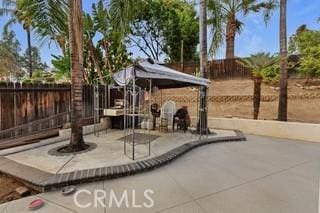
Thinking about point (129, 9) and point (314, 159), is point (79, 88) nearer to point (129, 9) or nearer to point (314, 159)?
point (129, 9)

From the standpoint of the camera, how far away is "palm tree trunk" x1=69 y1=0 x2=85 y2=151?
577 centimetres

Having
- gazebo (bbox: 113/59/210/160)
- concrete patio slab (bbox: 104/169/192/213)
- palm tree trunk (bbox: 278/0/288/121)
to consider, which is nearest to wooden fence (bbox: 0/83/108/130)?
gazebo (bbox: 113/59/210/160)

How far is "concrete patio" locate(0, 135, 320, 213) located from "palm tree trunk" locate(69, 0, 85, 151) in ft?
7.16

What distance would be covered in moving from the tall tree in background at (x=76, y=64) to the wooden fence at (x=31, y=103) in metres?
2.10

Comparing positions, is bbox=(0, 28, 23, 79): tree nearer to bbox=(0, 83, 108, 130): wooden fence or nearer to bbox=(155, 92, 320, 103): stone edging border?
bbox=(155, 92, 320, 103): stone edging border

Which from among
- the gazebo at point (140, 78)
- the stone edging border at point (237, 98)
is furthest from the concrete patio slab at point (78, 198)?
the stone edging border at point (237, 98)

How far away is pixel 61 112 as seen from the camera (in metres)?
8.17

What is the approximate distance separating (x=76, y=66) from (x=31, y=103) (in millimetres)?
2438

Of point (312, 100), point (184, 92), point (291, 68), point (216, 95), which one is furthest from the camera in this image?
point (184, 92)

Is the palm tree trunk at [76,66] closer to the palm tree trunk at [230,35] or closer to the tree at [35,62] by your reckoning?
the palm tree trunk at [230,35]

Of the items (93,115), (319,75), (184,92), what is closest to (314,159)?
(93,115)

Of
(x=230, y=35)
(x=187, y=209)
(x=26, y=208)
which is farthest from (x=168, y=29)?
(x=26, y=208)

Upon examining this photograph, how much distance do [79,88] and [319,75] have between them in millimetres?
12610

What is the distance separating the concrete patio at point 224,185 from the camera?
3.40 m
